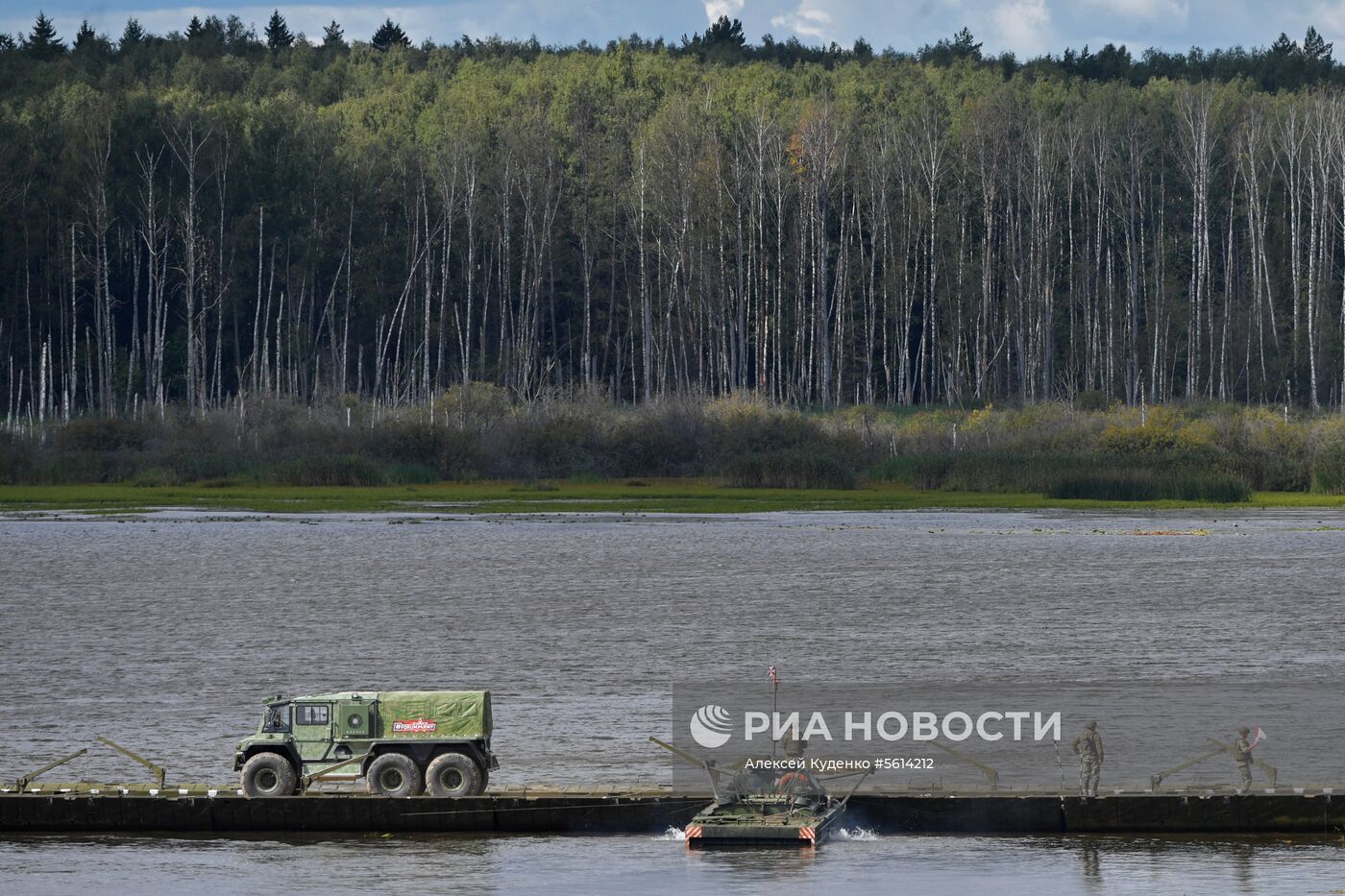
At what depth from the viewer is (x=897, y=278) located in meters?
120

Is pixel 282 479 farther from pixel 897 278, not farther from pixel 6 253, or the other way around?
pixel 897 278

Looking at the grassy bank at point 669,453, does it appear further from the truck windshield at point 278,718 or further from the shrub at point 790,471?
the truck windshield at point 278,718

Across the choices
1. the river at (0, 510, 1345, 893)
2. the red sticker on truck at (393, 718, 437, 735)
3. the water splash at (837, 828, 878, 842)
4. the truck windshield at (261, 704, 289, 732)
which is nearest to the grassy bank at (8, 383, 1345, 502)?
the river at (0, 510, 1345, 893)

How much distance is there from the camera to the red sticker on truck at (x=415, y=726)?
968 inches

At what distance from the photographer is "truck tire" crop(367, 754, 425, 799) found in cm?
2502

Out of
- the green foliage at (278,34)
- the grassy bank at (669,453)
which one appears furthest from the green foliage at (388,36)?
the grassy bank at (669,453)

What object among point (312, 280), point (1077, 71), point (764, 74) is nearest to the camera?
point (312, 280)

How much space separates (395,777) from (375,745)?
610 mm

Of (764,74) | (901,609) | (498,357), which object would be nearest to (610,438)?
(498,357)

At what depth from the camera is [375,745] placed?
24.9 m

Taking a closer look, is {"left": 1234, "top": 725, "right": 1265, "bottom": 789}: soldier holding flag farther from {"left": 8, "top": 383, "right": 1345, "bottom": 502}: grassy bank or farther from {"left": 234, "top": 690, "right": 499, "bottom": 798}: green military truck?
{"left": 8, "top": 383, "right": 1345, "bottom": 502}: grassy bank

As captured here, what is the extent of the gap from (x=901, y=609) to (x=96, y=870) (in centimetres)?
2678

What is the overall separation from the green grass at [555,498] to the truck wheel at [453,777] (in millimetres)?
54578

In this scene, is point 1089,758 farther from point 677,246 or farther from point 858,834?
point 677,246
